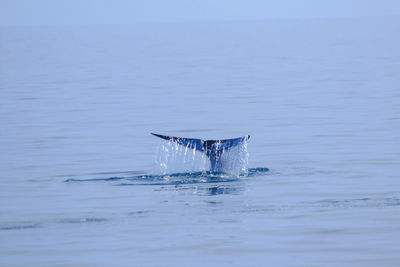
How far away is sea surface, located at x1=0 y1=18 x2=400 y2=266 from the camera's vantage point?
11.1 m

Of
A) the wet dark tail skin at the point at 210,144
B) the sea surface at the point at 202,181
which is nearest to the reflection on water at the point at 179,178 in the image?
the sea surface at the point at 202,181

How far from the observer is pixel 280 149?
18828 mm

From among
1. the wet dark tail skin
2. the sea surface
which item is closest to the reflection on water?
the sea surface

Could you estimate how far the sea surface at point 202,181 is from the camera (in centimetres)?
1110

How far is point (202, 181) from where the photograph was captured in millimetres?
15094

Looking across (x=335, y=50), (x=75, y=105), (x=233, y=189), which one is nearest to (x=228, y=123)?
(x=75, y=105)

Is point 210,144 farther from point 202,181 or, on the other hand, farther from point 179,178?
point 179,178

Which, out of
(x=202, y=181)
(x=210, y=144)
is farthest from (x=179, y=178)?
(x=210, y=144)

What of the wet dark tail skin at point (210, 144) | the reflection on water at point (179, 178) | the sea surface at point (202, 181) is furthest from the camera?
the reflection on water at point (179, 178)

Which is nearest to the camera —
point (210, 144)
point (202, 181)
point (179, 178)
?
point (210, 144)

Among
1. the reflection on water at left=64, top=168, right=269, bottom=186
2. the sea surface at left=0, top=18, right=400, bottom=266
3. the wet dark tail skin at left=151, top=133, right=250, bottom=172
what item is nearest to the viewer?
the sea surface at left=0, top=18, right=400, bottom=266

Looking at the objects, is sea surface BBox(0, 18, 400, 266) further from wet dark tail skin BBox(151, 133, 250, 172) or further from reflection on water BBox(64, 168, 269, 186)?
wet dark tail skin BBox(151, 133, 250, 172)

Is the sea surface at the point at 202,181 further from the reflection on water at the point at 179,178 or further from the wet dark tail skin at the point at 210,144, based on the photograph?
the wet dark tail skin at the point at 210,144

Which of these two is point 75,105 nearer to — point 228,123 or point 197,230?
point 228,123
